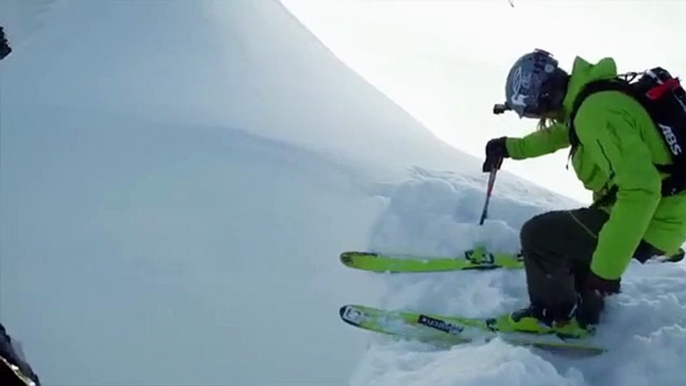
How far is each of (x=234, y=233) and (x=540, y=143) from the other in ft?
6.23

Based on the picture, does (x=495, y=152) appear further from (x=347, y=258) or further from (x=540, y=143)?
(x=347, y=258)

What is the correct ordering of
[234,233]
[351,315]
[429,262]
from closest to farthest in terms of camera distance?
[351,315], [429,262], [234,233]

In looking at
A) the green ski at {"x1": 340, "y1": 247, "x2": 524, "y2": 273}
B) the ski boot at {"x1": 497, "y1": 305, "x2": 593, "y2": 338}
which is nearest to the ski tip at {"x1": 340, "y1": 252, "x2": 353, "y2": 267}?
the green ski at {"x1": 340, "y1": 247, "x2": 524, "y2": 273}

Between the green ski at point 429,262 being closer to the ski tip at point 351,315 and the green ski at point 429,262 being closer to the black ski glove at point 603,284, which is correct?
the ski tip at point 351,315

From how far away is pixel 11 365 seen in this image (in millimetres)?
1644

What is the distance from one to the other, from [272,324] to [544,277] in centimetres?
143

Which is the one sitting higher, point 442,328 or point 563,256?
point 563,256

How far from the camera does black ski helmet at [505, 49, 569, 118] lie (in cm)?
432

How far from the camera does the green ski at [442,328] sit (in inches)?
179

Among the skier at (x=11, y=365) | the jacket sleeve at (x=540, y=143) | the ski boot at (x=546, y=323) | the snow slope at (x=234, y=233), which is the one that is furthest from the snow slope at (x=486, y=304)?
the skier at (x=11, y=365)

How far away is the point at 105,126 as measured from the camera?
6.87 metres

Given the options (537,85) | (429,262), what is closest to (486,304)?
(429,262)

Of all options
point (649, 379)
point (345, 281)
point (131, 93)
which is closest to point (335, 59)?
point (131, 93)

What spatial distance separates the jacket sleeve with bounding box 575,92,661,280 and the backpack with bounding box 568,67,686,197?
0.26ft
